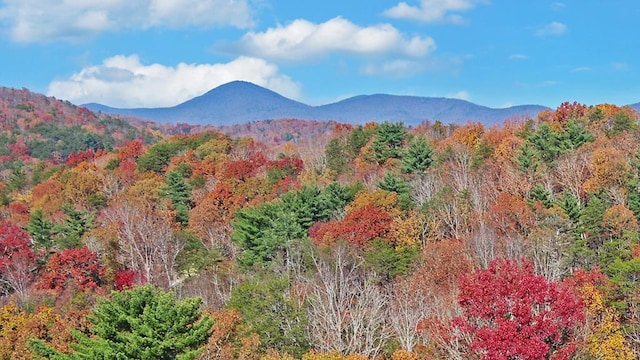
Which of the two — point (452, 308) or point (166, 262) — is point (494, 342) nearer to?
point (452, 308)

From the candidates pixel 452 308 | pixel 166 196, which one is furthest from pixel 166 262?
pixel 452 308

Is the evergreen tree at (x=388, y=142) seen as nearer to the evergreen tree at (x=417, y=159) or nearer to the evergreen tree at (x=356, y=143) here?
the evergreen tree at (x=356, y=143)

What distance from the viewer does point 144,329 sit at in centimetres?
1697

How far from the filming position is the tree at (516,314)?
16.0 meters

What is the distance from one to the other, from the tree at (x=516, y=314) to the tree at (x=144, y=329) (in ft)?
25.8

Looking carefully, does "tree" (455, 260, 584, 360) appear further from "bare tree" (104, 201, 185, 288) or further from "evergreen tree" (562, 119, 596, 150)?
"evergreen tree" (562, 119, 596, 150)

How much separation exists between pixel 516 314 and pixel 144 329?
33.9 feet

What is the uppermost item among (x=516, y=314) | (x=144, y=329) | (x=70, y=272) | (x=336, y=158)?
(x=336, y=158)

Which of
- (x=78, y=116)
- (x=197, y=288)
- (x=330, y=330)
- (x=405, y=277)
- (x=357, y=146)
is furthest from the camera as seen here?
(x=78, y=116)

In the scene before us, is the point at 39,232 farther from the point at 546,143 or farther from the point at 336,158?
the point at 546,143

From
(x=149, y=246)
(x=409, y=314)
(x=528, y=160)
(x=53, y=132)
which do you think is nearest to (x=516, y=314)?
(x=409, y=314)

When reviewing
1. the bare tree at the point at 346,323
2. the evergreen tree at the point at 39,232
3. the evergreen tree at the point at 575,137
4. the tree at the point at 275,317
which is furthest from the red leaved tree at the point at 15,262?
the evergreen tree at the point at 575,137

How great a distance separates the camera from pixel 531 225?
31.5 metres

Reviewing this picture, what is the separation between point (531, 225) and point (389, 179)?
11746 mm
